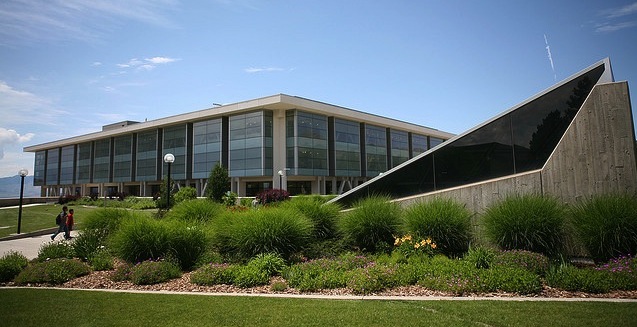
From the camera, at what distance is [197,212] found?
13.7 m

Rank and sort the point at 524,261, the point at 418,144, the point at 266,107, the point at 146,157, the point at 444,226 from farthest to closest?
1. the point at 418,144
2. the point at 146,157
3. the point at 266,107
4. the point at 444,226
5. the point at 524,261

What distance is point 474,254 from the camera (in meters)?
8.49

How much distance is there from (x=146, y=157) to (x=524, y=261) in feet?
195

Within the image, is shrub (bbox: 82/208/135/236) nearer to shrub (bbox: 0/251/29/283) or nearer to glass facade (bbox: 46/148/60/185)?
shrub (bbox: 0/251/29/283)

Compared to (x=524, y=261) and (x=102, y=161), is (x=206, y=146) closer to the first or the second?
(x=102, y=161)

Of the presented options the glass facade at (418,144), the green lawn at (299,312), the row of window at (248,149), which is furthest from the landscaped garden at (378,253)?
the glass facade at (418,144)

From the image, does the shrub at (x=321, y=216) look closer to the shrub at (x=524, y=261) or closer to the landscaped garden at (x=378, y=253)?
the landscaped garden at (x=378, y=253)

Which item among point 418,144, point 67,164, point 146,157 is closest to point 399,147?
point 418,144

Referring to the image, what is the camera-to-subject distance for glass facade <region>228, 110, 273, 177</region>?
45062 millimetres

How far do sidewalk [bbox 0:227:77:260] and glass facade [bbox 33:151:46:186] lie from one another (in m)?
69.9

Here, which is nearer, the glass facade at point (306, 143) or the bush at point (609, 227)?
the bush at point (609, 227)

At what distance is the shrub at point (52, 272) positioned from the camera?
30.5 ft

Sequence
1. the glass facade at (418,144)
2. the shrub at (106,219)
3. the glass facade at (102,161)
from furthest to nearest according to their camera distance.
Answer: the glass facade at (102,161) < the glass facade at (418,144) < the shrub at (106,219)

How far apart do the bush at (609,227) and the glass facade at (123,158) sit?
208ft
